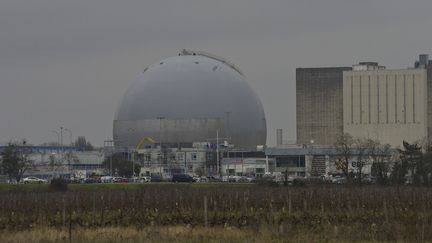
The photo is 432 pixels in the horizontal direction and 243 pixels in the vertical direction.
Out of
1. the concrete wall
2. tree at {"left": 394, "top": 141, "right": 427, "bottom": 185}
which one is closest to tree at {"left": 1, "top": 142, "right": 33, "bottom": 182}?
tree at {"left": 394, "top": 141, "right": 427, "bottom": 185}

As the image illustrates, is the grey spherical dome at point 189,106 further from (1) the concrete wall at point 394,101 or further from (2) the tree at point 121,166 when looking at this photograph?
(1) the concrete wall at point 394,101

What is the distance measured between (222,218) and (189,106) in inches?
4838

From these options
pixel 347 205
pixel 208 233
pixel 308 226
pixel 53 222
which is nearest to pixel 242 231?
pixel 208 233

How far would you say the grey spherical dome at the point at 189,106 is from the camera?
170 m

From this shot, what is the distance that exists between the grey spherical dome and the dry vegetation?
104077mm

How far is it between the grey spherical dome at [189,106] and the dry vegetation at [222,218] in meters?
104

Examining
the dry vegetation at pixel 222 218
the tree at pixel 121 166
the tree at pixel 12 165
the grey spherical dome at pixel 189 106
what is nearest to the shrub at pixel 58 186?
the dry vegetation at pixel 222 218

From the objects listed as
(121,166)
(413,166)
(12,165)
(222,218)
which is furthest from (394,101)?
(222,218)

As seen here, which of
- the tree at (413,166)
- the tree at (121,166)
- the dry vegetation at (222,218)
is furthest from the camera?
the tree at (121,166)

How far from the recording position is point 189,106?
169500 millimetres

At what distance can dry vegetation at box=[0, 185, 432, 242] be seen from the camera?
34969 millimetres

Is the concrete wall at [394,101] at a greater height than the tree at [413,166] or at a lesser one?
greater

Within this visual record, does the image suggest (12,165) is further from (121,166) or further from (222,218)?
(222,218)

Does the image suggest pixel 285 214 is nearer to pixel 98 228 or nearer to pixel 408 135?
pixel 98 228
